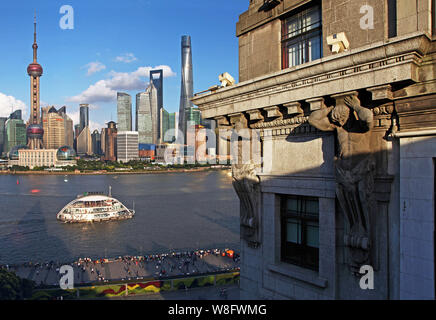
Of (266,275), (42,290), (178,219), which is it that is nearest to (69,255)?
(42,290)

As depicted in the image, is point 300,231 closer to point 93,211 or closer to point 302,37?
point 302,37

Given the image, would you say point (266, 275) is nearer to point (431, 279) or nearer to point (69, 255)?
point (431, 279)
